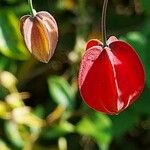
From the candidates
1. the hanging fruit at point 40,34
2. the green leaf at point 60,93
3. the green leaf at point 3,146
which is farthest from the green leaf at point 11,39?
the hanging fruit at point 40,34

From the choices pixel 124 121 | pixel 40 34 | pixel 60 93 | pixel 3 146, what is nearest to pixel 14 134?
pixel 3 146

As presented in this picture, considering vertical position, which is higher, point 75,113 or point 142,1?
point 142,1

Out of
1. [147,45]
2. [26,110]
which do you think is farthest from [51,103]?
[147,45]

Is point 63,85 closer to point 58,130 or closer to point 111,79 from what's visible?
point 58,130

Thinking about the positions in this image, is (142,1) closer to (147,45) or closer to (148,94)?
(147,45)

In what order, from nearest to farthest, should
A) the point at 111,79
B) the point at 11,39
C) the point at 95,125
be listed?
the point at 111,79
the point at 11,39
the point at 95,125

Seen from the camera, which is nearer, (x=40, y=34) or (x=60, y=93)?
(x=40, y=34)

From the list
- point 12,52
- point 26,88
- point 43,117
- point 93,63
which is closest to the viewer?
point 93,63
